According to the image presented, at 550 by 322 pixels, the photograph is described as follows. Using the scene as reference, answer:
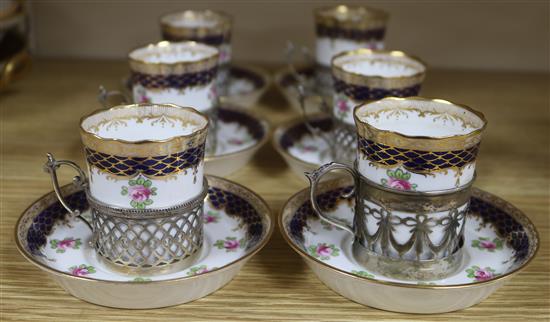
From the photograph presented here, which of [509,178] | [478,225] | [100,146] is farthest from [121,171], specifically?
[509,178]

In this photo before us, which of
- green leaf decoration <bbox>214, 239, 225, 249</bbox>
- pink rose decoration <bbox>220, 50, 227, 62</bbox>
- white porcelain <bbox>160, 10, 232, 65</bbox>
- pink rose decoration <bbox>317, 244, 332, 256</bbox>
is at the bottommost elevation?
green leaf decoration <bbox>214, 239, 225, 249</bbox>

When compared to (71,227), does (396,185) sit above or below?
above

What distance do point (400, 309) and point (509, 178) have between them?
1.15ft

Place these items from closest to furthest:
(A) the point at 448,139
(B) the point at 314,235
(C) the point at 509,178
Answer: (A) the point at 448,139 < (B) the point at 314,235 < (C) the point at 509,178

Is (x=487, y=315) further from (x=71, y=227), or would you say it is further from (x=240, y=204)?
(x=71, y=227)

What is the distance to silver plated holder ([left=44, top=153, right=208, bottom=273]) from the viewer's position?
624 mm

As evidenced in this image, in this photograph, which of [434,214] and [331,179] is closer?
[434,214]

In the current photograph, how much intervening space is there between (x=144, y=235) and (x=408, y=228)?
0.74 feet

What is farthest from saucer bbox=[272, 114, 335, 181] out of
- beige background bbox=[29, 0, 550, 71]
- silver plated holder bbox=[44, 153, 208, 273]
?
beige background bbox=[29, 0, 550, 71]

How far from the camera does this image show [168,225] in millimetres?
633

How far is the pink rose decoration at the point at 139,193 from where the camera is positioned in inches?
24.0

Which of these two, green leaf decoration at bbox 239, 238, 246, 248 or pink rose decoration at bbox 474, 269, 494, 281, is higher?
pink rose decoration at bbox 474, 269, 494, 281

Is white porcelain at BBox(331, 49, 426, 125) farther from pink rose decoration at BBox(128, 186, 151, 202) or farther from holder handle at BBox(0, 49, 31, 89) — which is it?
holder handle at BBox(0, 49, 31, 89)

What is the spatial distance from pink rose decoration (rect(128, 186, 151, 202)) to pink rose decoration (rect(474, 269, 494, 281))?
0.97ft
